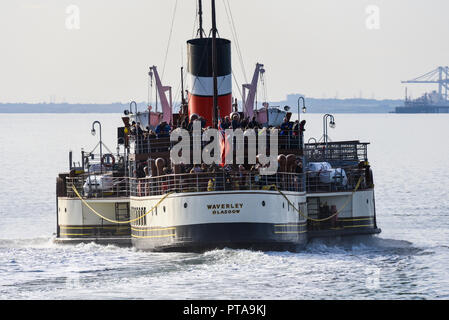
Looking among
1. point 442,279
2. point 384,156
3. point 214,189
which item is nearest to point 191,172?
point 214,189

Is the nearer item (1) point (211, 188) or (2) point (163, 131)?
(1) point (211, 188)

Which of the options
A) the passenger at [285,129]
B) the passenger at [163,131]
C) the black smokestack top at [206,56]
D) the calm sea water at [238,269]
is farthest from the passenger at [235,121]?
the calm sea water at [238,269]

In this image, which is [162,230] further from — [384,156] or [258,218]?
[384,156]

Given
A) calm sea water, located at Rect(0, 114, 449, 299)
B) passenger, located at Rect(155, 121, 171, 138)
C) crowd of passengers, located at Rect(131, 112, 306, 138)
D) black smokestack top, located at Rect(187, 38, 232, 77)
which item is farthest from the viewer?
black smokestack top, located at Rect(187, 38, 232, 77)

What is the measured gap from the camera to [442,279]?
129ft

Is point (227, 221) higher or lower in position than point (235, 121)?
lower

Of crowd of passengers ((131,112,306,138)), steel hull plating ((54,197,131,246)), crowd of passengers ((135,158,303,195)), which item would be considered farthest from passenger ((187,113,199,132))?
steel hull plating ((54,197,131,246))

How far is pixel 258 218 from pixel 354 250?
23.3 ft

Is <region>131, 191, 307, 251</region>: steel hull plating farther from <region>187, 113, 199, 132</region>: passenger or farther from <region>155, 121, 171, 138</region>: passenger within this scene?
<region>155, 121, 171, 138</region>: passenger

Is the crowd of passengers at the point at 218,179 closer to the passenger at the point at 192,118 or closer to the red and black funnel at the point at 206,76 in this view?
the passenger at the point at 192,118

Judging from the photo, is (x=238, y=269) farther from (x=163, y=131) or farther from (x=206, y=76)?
(x=206, y=76)

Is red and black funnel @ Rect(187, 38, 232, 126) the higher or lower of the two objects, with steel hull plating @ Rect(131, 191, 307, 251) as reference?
higher

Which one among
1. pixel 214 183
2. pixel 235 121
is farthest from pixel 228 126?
pixel 214 183
